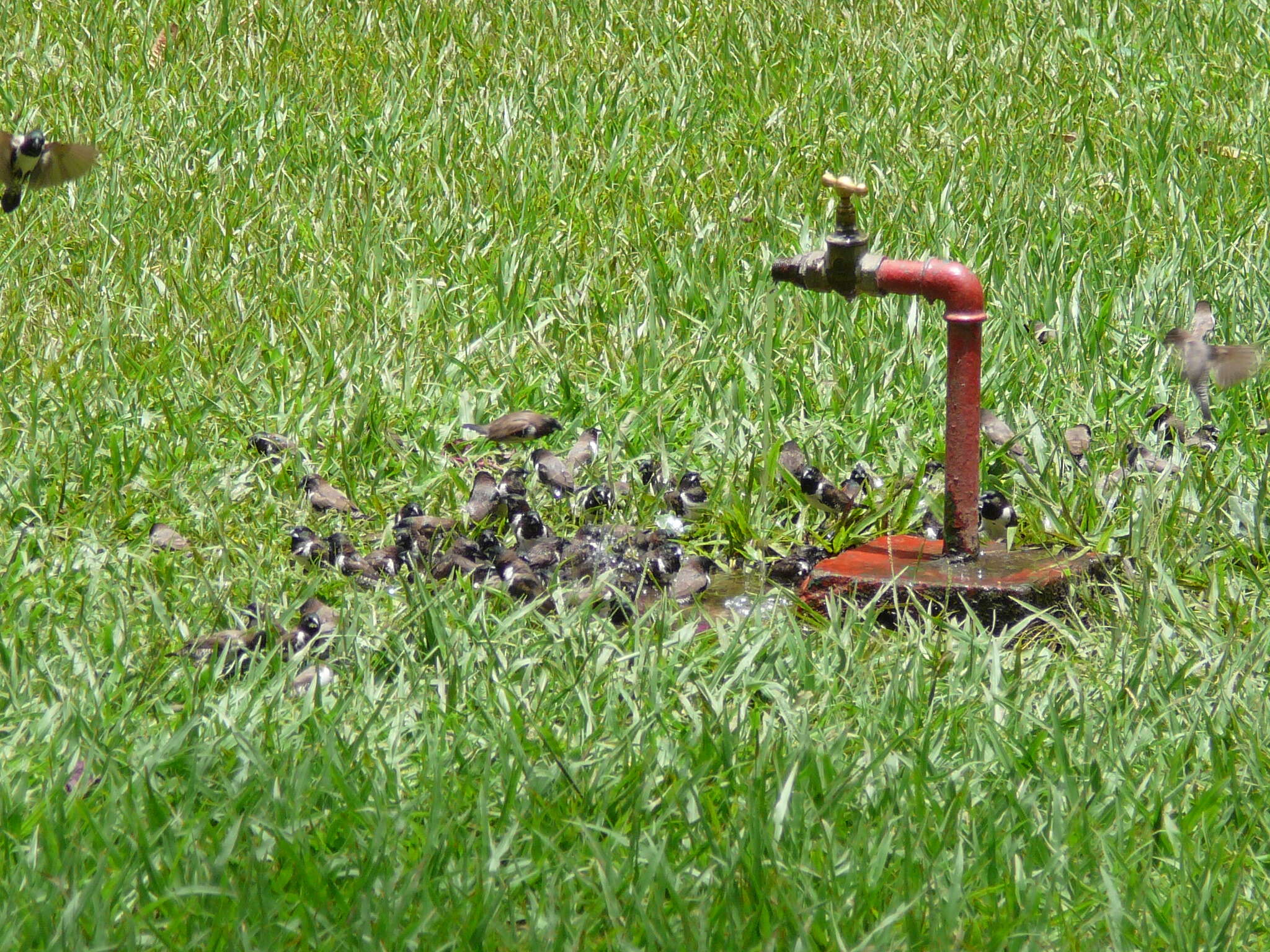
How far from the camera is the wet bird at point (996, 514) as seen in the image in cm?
362

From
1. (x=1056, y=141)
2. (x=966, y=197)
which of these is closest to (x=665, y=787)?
(x=966, y=197)

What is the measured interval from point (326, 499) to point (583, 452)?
638mm

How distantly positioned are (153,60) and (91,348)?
9.60 feet

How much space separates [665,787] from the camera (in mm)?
2521

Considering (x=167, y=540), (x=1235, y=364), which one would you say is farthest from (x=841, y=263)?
(x=167, y=540)

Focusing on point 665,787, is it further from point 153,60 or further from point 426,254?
point 153,60

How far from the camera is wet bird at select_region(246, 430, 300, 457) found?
4039mm

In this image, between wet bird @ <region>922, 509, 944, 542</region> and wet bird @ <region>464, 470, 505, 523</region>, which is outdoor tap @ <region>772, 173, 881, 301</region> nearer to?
wet bird @ <region>922, 509, 944, 542</region>

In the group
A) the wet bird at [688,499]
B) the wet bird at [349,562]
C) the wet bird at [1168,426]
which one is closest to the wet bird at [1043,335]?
the wet bird at [1168,426]

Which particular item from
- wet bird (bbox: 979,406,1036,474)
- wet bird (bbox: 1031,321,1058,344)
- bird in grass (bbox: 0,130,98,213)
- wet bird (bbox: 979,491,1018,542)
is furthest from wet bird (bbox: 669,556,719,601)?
bird in grass (bbox: 0,130,98,213)

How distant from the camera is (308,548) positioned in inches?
139

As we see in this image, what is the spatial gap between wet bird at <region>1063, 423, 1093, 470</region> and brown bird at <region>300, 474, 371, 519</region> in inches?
66.6

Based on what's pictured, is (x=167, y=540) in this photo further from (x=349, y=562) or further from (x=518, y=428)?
(x=518, y=428)

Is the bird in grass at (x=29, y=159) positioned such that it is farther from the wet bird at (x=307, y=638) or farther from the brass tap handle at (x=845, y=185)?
the brass tap handle at (x=845, y=185)
